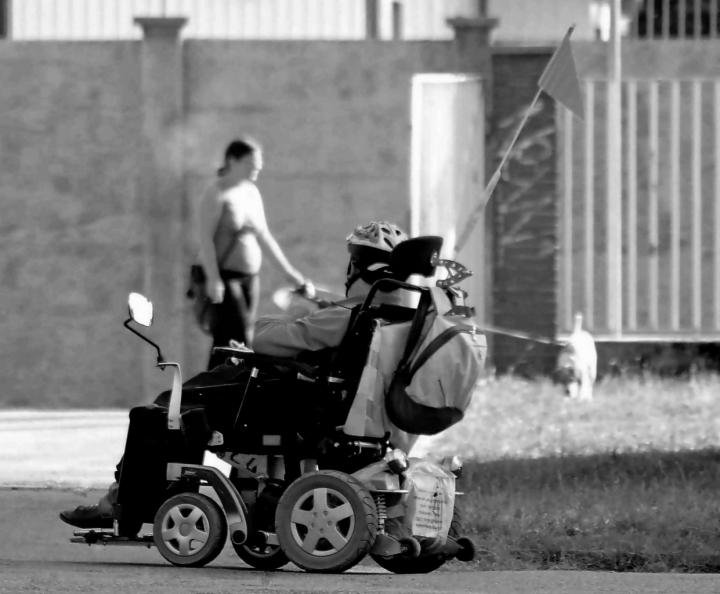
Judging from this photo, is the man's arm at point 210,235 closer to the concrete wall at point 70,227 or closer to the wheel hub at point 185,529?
the concrete wall at point 70,227

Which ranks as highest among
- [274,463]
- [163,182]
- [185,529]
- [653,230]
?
[163,182]

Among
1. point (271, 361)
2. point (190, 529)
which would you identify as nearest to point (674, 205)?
point (271, 361)

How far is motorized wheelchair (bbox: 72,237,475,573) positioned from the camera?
650 cm

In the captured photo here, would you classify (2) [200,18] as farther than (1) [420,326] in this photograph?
Yes

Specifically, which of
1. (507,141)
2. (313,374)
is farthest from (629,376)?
(313,374)

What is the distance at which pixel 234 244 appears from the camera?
33.3 feet

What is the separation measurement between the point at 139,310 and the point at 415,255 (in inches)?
37.5

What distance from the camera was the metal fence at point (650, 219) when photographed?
13070 millimetres

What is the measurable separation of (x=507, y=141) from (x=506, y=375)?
5.07 ft

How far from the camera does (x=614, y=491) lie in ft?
27.5

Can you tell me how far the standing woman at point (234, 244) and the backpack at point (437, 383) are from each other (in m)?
3.49

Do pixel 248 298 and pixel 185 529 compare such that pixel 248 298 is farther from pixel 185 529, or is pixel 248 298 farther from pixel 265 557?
pixel 185 529

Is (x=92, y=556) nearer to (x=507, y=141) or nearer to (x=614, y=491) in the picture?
(x=614, y=491)

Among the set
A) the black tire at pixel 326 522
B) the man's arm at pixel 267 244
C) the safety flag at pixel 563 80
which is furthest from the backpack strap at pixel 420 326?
the safety flag at pixel 563 80
